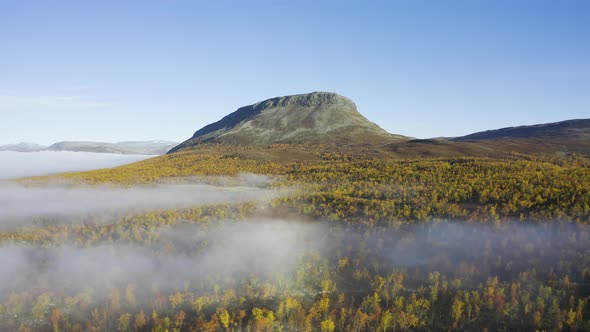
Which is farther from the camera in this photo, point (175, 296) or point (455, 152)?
point (455, 152)

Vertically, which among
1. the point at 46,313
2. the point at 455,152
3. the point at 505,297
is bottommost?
the point at 46,313

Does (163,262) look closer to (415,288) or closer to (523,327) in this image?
(415,288)

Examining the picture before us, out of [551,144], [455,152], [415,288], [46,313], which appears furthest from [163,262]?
[551,144]

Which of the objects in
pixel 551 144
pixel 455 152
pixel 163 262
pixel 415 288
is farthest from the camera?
pixel 551 144

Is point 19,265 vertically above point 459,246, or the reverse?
point 459,246

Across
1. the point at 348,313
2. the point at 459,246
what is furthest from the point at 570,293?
the point at 348,313

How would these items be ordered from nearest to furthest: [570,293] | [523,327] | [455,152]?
1. [523,327]
2. [570,293]
3. [455,152]

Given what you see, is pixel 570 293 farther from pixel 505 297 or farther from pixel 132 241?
pixel 132 241
